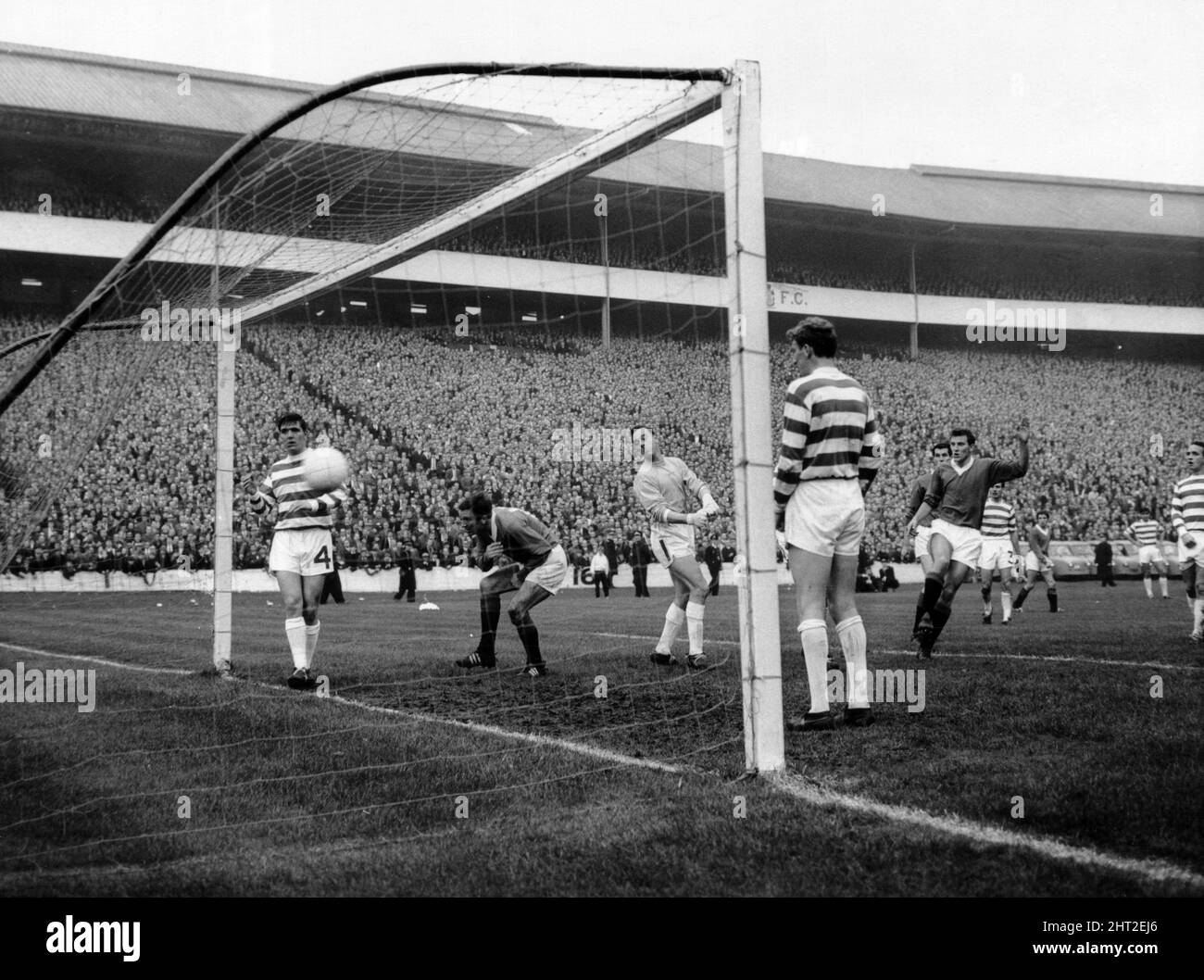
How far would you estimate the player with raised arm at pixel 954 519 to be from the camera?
368 inches

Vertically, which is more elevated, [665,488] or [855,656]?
[665,488]

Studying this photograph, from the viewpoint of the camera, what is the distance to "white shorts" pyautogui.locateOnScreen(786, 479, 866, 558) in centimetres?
572

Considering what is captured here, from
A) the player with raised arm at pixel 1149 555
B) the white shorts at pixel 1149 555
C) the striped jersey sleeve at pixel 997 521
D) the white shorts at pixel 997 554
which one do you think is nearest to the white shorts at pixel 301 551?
the white shorts at pixel 997 554

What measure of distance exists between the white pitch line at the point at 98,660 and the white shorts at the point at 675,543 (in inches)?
156

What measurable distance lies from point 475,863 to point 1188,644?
8.57 m

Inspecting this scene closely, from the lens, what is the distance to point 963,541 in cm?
991

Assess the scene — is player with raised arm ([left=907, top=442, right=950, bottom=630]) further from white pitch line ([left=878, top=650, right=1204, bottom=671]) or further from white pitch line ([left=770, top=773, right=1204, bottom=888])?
white pitch line ([left=770, top=773, right=1204, bottom=888])

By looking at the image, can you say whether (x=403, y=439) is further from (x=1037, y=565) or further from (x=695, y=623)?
(x=695, y=623)

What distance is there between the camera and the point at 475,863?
146 inches

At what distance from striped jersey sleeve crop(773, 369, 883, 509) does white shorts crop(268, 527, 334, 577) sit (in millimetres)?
4003

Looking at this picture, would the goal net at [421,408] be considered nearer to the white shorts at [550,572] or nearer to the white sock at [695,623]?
the white sock at [695,623]

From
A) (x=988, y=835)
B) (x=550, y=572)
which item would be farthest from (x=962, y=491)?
(x=988, y=835)

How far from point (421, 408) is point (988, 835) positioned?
18390mm

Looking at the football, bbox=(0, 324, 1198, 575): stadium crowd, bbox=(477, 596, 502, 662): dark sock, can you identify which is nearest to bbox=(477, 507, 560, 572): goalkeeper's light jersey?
bbox=(477, 596, 502, 662): dark sock
